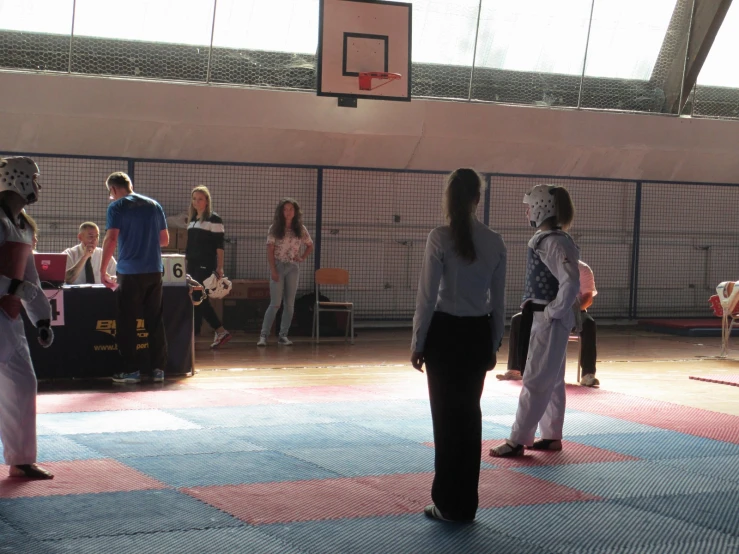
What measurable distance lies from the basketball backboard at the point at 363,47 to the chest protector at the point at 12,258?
289 inches

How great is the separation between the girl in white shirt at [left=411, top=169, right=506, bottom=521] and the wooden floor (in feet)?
13.4

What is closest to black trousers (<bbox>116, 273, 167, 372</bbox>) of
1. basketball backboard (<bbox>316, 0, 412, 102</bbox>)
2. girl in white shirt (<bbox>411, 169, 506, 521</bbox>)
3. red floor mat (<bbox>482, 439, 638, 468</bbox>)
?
red floor mat (<bbox>482, 439, 638, 468</bbox>)

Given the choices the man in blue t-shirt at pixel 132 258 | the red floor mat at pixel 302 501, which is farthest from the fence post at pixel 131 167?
the red floor mat at pixel 302 501

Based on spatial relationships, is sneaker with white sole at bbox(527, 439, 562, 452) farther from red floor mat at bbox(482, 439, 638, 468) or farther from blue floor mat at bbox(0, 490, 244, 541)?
blue floor mat at bbox(0, 490, 244, 541)

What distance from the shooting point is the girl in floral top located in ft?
37.1

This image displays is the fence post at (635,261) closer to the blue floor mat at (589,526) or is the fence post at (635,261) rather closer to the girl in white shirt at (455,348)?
the blue floor mat at (589,526)

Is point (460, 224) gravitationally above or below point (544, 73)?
below

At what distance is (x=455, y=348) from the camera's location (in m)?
4.39

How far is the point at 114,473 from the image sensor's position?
5.12 metres

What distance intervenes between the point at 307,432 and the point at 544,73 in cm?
922

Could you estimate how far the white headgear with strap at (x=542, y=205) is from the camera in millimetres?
5664

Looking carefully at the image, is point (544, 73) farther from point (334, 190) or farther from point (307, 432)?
point (307, 432)

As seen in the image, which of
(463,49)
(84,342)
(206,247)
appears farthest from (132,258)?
(463,49)

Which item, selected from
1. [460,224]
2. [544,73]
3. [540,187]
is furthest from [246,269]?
[460,224]
